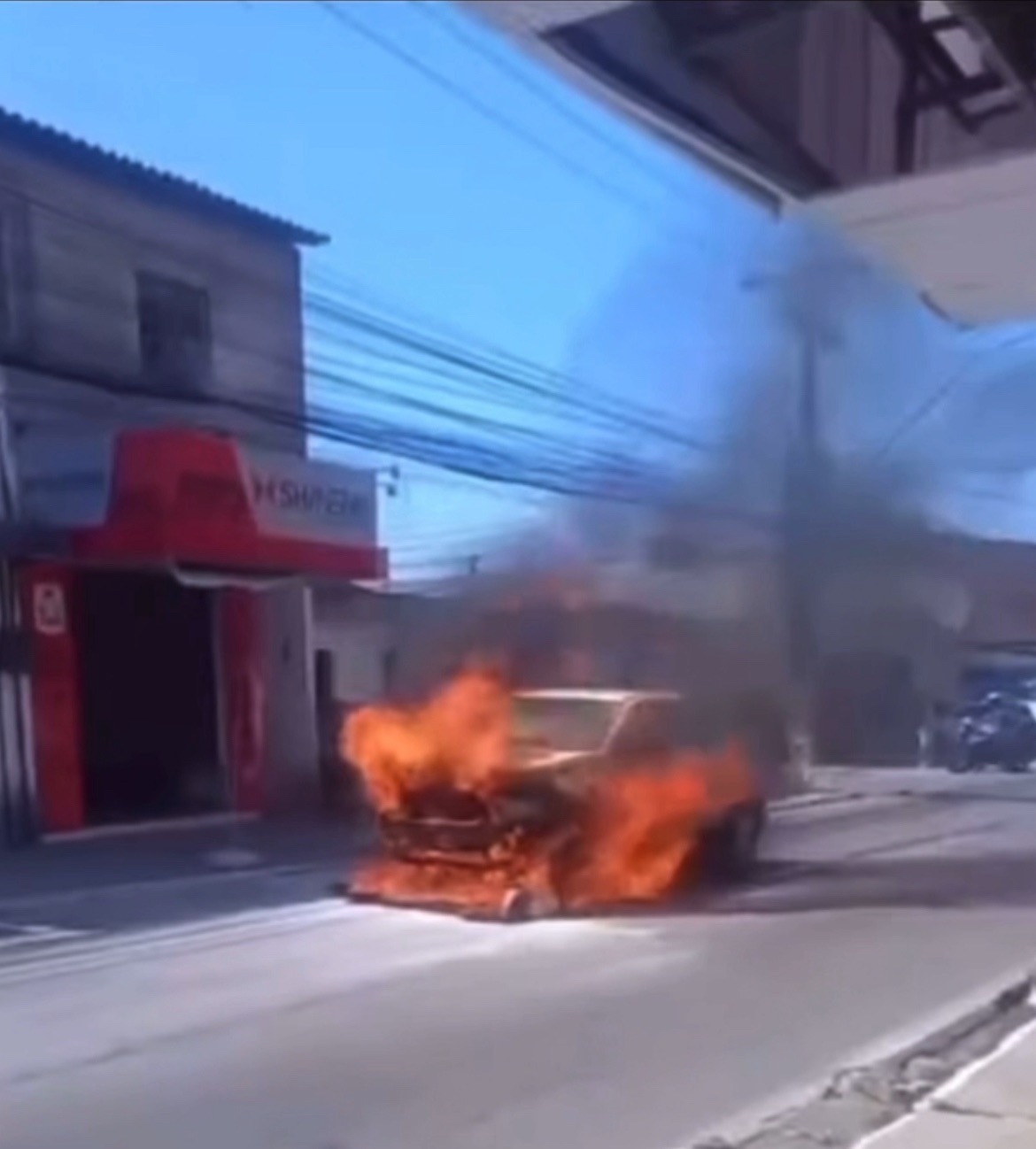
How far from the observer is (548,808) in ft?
40.1

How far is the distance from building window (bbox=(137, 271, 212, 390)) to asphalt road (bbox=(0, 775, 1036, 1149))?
7.31m

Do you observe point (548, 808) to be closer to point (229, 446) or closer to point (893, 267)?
point (229, 446)

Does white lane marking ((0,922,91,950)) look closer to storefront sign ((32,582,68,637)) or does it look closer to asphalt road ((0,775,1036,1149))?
asphalt road ((0,775,1036,1149))

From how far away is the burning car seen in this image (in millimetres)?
11914

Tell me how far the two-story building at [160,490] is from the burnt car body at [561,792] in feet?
16.0

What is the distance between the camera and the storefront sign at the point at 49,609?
1692cm

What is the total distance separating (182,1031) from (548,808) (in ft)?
16.7

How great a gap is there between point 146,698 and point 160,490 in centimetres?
335

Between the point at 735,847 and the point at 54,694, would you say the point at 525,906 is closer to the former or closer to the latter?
the point at 735,847

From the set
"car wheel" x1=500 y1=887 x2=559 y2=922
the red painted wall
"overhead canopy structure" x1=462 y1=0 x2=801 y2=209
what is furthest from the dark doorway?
"overhead canopy structure" x1=462 y1=0 x2=801 y2=209

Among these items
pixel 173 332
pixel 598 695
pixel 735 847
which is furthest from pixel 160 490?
pixel 735 847

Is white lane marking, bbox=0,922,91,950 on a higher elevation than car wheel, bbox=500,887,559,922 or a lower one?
higher

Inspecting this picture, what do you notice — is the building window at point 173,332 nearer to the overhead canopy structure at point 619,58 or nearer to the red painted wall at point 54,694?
the red painted wall at point 54,694

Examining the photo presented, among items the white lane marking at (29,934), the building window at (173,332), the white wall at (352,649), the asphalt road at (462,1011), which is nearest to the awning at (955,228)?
the asphalt road at (462,1011)
